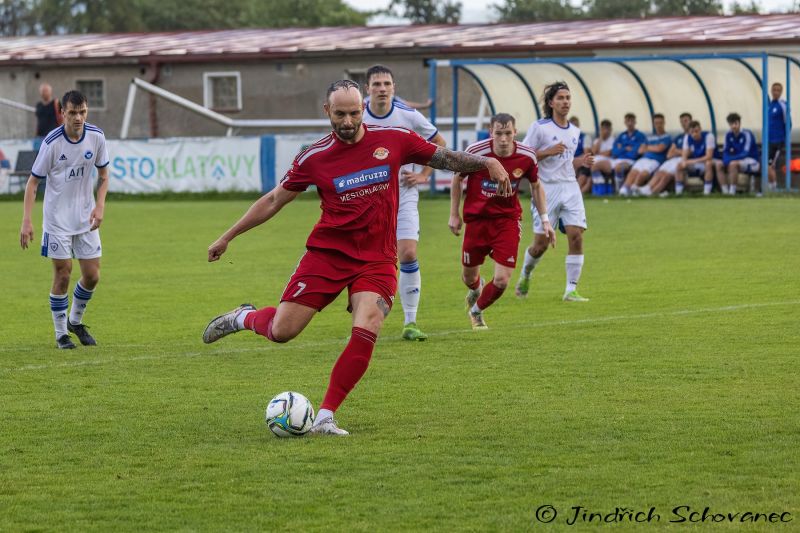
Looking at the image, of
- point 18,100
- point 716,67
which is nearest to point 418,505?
point 716,67

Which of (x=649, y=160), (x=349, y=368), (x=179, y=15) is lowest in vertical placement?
(x=649, y=160)

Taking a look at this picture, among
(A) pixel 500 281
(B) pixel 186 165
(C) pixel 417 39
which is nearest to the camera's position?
(A) pixel 500 281

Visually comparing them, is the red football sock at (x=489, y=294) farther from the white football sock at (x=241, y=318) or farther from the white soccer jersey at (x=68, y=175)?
the white football sock at (x=241, y=318)

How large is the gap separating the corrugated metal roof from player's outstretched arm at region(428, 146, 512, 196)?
980 inches

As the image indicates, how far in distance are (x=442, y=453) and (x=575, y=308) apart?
20.5 feet

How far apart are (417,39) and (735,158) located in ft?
43.4

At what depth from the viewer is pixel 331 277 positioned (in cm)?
732

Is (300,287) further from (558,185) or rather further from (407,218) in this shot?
(558,185)

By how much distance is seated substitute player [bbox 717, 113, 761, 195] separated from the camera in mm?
26016

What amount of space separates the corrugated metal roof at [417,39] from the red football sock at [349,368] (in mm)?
25521

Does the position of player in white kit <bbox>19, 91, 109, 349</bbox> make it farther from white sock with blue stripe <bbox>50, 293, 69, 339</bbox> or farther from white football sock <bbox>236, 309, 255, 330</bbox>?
white football sock <bbox>236, 309, 255, 330</bbox>

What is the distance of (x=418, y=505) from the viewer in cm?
554

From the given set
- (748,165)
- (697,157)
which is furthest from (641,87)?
(748,165)

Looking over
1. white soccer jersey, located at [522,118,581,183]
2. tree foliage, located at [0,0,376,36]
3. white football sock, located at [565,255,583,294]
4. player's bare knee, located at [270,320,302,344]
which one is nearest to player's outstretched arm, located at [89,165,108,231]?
player's bare knee, located at [270,320,302,344]
